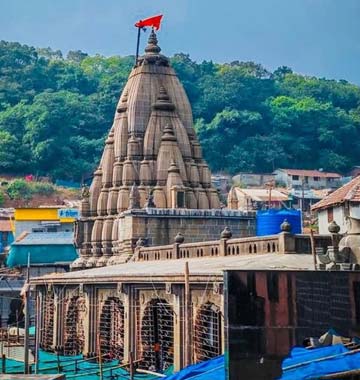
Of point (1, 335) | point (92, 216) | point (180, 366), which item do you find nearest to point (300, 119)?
point (92, 216)

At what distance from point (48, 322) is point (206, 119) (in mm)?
81467

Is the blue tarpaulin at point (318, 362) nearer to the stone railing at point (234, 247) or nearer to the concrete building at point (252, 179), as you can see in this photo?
the stone railing at point (234, 247)

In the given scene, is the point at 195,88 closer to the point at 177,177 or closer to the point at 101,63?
the point at 101,63

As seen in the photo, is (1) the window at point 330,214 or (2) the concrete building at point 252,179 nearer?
(1) the window at point 330,214

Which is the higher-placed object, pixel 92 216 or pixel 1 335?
pixel 92 216

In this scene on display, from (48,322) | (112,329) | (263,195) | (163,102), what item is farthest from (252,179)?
(112,329)

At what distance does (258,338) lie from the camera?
575 inches

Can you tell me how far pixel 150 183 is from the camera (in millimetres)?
40156

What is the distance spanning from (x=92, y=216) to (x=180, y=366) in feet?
69.2

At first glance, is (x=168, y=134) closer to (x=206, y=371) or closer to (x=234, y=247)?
(x=234, y=247)

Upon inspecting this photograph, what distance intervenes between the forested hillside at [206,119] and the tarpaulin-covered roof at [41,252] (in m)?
43.1

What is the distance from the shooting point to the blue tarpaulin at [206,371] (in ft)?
50.4

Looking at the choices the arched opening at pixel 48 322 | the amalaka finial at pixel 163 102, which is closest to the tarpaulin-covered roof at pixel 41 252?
the amalaka finial at pixel 163 102

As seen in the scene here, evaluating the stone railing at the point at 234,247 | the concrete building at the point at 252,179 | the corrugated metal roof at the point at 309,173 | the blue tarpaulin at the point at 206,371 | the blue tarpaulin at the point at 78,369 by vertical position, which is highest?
the corrugated metal roof at the point at 309,173
